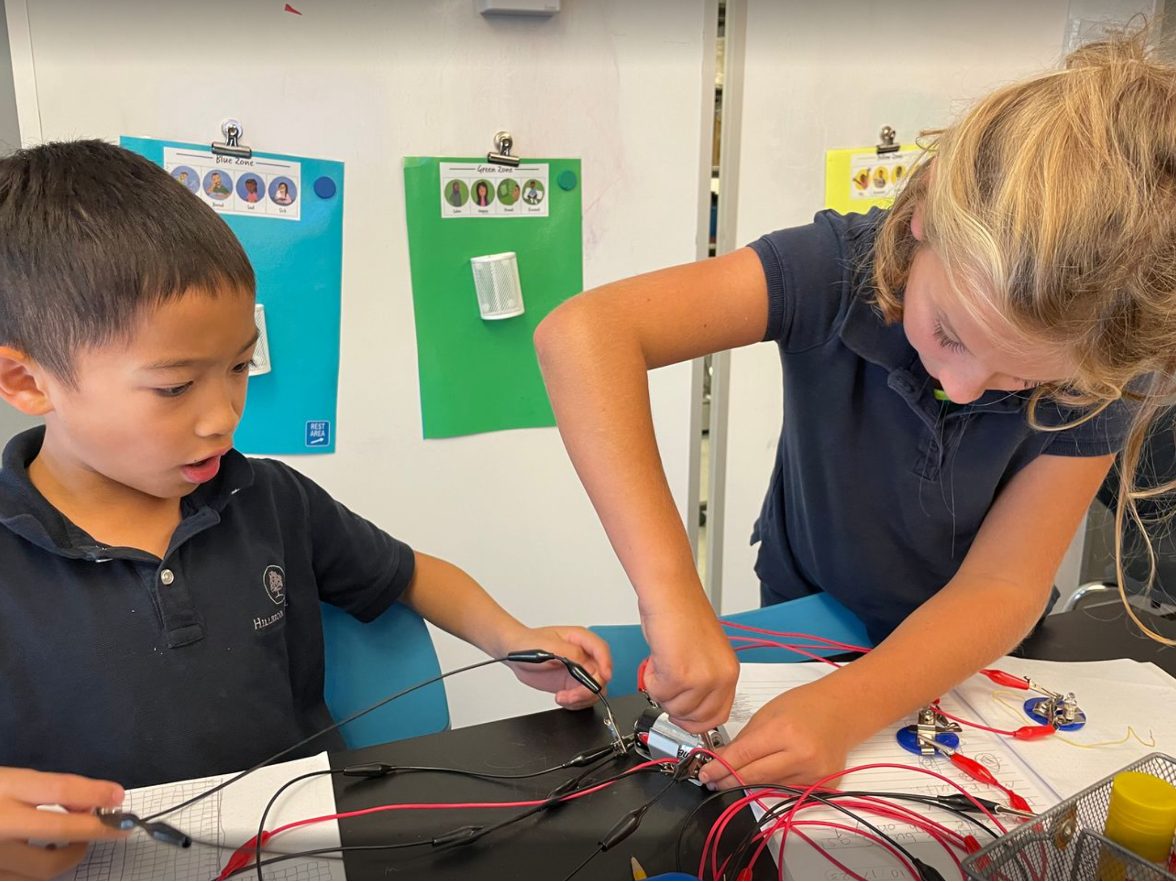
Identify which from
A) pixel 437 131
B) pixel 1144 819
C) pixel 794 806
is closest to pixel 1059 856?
pixel 1144 819

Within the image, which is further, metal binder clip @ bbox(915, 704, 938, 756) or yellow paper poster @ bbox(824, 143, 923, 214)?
yellow paper poster @ bbox(824, 143, 923, 214)

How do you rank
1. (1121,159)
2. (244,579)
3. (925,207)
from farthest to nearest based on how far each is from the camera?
(244,579)
(925,207)
(1121,159)

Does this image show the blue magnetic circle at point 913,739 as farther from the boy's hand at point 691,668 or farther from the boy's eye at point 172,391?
the boy's eye at point 172,391

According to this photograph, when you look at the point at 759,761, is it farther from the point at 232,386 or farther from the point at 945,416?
the point at 232,386

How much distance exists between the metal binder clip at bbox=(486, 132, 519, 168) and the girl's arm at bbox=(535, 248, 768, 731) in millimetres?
810

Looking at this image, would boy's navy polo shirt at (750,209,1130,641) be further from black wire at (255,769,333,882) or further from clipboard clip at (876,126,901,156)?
clipboard clip at (876,126,901,156)

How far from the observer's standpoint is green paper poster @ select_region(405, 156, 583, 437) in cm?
153

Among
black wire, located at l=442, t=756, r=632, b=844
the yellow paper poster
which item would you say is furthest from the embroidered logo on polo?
the yellow paper poster

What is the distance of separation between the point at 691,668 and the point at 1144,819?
0.28 metres

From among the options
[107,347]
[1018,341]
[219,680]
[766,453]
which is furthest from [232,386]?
[766,453]

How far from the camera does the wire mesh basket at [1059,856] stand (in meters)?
0.48

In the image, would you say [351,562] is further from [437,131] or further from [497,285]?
[437,131]

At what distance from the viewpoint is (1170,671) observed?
824mm

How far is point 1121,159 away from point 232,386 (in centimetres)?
70
